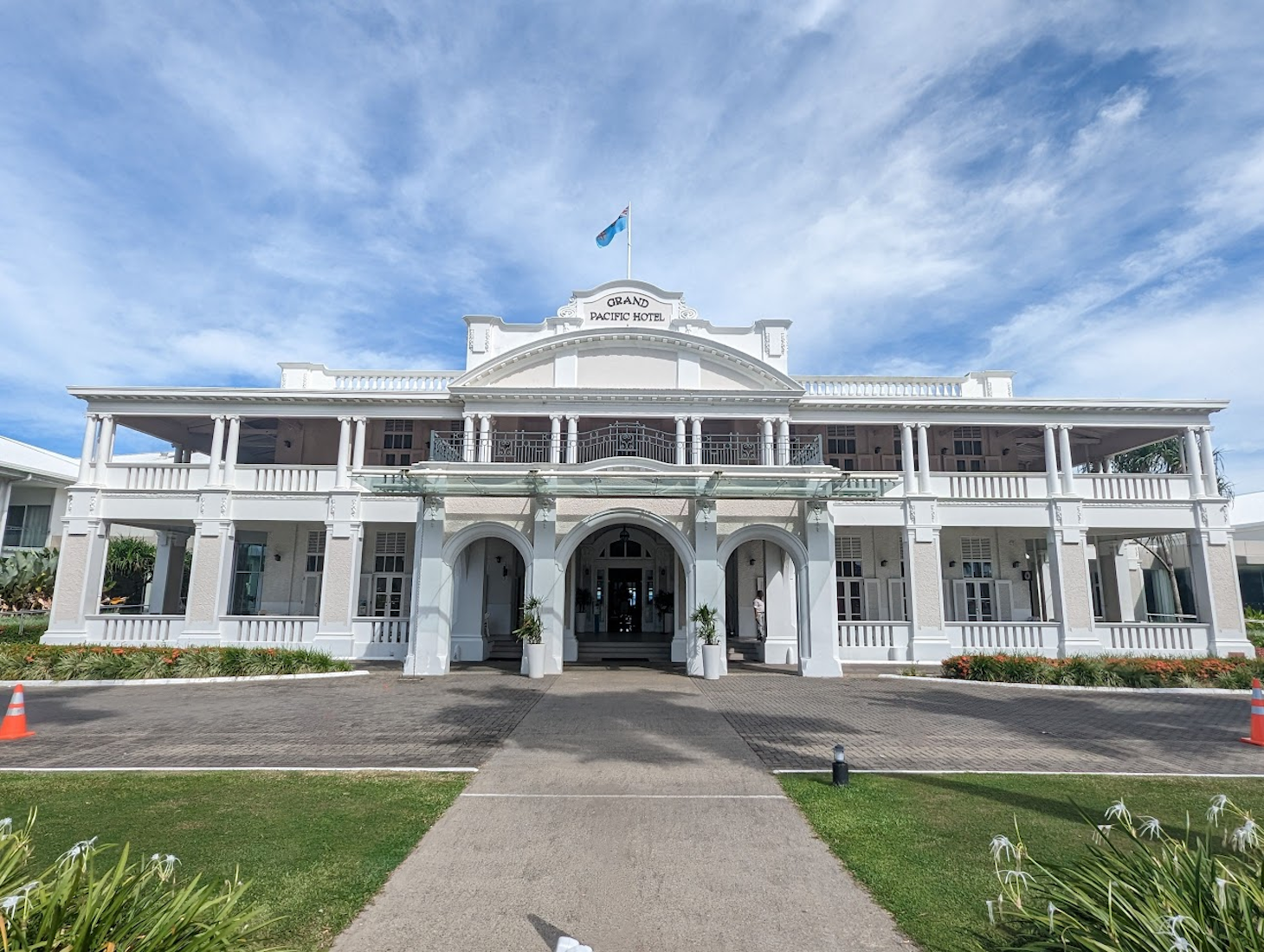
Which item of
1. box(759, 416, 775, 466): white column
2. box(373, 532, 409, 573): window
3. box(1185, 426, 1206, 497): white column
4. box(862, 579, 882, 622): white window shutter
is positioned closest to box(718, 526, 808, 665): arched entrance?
box(759, 416, 775, 466): white column

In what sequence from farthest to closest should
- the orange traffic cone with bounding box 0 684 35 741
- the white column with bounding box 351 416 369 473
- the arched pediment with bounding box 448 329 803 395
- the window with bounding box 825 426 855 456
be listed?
the window with bounding box 825 426 855 456
the arched pediment with bounding box 448 329 803 395
the white column with bounding box 351 416 369 473
the orange traffic cone with bounding box 0 684 35 741

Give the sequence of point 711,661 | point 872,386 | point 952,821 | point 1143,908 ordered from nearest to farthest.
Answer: point 1143,908 → point 952,821 → point 711,661 → point 872,386

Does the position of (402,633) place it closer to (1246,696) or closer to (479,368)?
(479,368)

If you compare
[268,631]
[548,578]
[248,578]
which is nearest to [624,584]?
[548,578]

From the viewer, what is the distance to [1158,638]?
18.7m

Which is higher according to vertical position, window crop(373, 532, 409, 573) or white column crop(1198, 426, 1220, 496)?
white column crop(1198, 426, 1220, 496)

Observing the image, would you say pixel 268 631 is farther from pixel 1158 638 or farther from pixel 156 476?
pixel 1158 638

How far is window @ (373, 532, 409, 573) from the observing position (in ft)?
72.1

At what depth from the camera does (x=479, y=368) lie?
803 inches

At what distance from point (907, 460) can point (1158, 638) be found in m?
8.51

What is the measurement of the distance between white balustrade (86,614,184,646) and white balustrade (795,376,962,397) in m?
20.5

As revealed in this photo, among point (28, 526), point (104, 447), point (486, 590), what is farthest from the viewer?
point (28, 526)

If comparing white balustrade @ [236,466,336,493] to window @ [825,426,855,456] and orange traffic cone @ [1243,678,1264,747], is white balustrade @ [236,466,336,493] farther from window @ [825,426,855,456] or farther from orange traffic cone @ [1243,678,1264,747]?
window @ [825,426,855,456]

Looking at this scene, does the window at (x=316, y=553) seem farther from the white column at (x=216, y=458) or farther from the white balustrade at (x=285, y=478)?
the white column at (x=216, y=458)
